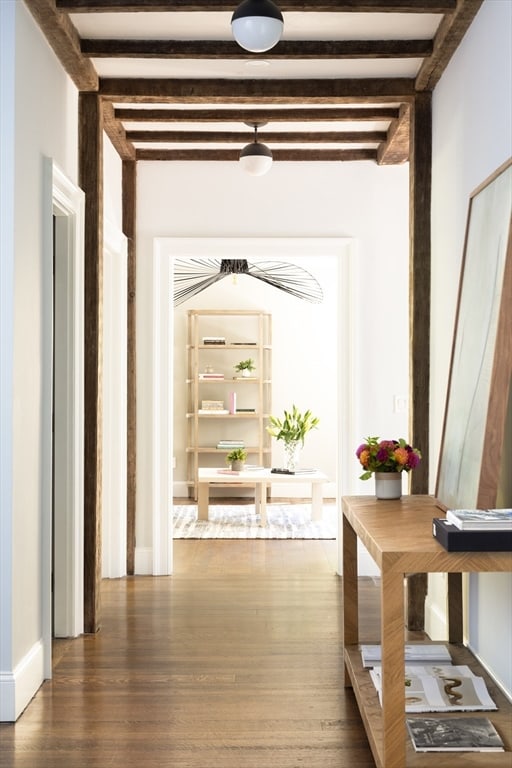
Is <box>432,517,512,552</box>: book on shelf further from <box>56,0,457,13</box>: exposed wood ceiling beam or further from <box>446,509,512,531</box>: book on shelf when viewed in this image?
<box>56,0,457,13</box>: exposed wood ceiling beam

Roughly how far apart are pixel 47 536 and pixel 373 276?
9.60ft

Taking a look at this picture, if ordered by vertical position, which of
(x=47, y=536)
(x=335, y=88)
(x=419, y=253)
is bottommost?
(x=47, y=536)

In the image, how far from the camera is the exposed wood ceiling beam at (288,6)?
325cm

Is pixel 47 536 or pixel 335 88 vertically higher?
pixel 335 88

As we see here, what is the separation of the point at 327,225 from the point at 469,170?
2101 mm

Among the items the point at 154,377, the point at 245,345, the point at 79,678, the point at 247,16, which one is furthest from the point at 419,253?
the point at 245,345

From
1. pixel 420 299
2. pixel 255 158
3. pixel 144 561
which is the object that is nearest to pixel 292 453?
pixel 144 561

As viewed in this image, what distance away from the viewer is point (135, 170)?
17.9ft

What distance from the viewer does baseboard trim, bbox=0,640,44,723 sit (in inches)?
117

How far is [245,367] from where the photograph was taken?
8.92 metres

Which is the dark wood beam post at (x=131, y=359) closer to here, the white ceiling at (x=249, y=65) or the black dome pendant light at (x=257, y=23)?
the white ceiling at (x=249, y=65)

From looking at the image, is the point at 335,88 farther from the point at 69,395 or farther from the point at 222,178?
the point at 69,395

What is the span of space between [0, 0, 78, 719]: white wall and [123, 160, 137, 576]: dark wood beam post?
5.97 ft

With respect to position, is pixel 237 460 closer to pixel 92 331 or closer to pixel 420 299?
pixel 92 331
